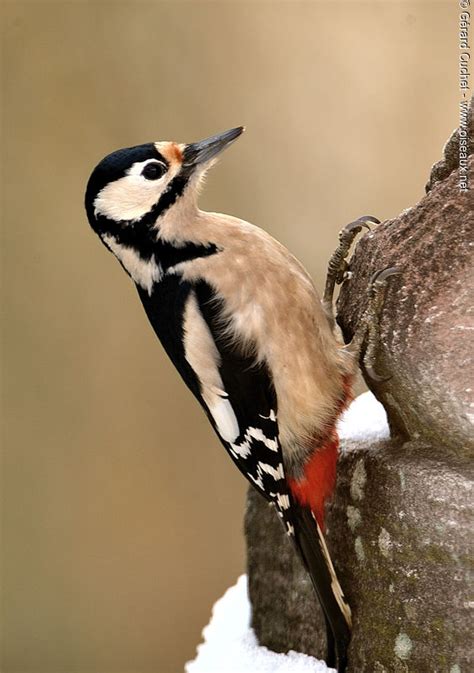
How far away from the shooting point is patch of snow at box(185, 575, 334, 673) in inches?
72.7

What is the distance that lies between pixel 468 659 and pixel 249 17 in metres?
2.65

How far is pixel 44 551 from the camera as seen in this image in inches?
158

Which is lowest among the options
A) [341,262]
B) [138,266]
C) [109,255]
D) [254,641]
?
[254,641]

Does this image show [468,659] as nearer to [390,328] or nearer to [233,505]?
[390,328]

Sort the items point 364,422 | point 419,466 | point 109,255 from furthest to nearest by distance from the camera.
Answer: point 109,255 → point 364,422 → point 419,466

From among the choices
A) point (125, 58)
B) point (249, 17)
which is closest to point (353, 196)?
point (249, 17)

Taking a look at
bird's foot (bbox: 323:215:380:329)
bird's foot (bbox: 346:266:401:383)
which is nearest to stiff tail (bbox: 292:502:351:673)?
bird's foot (bbox: 346:266:401:383)

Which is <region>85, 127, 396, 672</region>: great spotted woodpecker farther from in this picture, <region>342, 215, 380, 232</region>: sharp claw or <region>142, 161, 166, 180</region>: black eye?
<region>342, 215, 380, 232</region>: sharp claw

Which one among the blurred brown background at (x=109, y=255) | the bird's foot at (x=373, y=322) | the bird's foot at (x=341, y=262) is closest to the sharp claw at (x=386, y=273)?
the bird's foot at (x=373, y=322)

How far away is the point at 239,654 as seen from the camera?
197 centimetres

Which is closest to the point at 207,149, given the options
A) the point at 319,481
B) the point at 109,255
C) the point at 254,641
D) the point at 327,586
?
the point at 319,481

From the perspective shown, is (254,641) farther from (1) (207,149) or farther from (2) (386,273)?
(1) (207,149)

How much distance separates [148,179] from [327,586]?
32.0 inches

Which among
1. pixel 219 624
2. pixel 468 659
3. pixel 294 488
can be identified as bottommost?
pixel 219 624
